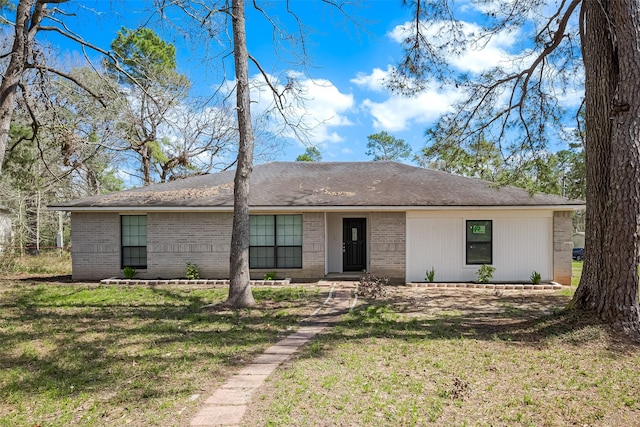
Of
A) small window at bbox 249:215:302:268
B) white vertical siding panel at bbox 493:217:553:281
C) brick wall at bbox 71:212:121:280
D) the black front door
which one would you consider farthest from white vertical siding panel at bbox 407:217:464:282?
brick wall at bbox 71:212:121:280

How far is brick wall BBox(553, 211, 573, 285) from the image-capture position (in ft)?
42.3

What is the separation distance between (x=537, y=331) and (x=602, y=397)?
8.24 feet

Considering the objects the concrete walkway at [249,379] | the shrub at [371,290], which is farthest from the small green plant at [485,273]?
the concrete walkway at [249,379]

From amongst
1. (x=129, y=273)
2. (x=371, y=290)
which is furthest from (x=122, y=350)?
(x=129, y=273)

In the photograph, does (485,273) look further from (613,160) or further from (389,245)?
(613,160)

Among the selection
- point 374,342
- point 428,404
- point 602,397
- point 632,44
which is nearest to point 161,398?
point 428,404

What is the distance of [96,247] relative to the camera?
1398cm

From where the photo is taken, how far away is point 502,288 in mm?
12336

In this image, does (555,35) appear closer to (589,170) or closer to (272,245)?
(589,170)

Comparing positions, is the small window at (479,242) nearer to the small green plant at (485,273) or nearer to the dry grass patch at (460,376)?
the small green plant at (485,273)

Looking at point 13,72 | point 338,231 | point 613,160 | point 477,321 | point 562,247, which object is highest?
point 13,72

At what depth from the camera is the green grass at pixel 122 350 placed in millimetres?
4195

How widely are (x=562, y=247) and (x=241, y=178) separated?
1023 centimetres

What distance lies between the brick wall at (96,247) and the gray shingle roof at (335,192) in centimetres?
65
